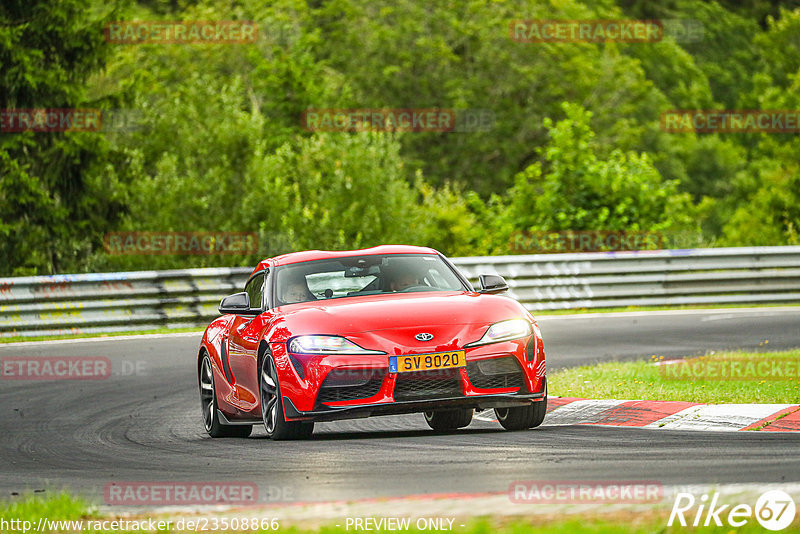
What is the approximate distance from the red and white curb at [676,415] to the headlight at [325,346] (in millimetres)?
2253

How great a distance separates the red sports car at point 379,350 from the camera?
8.82 metres

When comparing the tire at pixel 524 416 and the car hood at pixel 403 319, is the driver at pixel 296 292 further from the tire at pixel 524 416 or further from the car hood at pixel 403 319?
the tire at pixel 524 416

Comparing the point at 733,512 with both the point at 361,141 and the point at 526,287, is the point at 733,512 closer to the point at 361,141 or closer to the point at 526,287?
the point at 526,287

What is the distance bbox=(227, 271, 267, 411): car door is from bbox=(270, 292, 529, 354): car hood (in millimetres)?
359

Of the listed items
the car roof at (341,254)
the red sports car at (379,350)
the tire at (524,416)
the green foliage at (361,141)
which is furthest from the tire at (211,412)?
the green foliage at (361,141)

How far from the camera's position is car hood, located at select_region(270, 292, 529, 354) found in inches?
348

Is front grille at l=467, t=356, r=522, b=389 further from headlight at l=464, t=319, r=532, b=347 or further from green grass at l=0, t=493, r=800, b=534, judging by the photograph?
green grass at l=0, t=493, r=800, b=534

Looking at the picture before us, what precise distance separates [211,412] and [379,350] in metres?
2.66

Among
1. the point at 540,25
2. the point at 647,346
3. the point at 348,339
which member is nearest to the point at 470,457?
the point at 348,339

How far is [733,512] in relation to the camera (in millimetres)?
5688

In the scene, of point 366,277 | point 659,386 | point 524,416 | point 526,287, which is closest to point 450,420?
point 524,416

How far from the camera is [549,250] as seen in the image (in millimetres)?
30922

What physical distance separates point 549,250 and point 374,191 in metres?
5.54

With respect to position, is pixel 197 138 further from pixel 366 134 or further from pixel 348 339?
pixel 348 339
